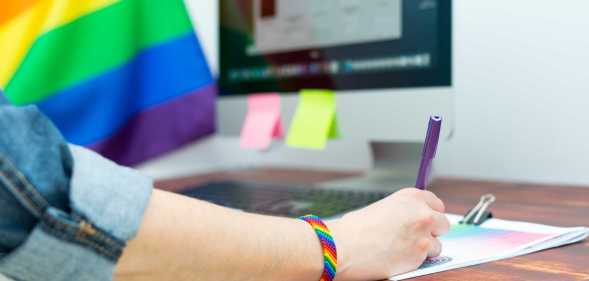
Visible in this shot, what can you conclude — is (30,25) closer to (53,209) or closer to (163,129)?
(163,129)

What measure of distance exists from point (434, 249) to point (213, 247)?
208 mm

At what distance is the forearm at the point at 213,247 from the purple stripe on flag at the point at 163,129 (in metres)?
0.79

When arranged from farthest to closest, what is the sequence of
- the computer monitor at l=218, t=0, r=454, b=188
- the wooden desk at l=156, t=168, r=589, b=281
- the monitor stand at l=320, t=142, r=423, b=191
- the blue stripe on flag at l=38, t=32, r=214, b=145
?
the blue stripe on flag at l=38, t=32, r=214, b=145, the monitor stand at l=320, t=142, r=423, b=191, the computer monitor at l=218, t=0, r=454, b=188, the wooden desk at l=156, t=168, r=589, b=281

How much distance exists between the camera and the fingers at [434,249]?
538 millimetres

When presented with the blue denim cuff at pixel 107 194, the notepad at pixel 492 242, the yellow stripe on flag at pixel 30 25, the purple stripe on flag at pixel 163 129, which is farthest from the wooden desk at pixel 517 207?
the yellow stripe on flag at pixel 30 25

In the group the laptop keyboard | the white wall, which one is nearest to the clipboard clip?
the laptop keyboard

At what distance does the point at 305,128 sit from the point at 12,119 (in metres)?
0.61

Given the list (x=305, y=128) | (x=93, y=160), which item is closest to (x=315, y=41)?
(x=305, y=128)

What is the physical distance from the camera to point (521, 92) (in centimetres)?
103

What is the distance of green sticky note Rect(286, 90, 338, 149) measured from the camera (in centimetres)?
96

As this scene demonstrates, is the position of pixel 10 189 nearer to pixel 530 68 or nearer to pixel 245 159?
pixel 530 68

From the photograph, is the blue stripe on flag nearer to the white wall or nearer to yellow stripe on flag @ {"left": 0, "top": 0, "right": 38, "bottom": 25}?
yellow stripe on flag @ {"left": 0, "top": 0, "right": 38, "bottom": 25}

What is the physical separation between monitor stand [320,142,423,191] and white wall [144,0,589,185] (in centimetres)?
13

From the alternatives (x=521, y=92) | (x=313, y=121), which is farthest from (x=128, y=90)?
(x=521, y=92)
